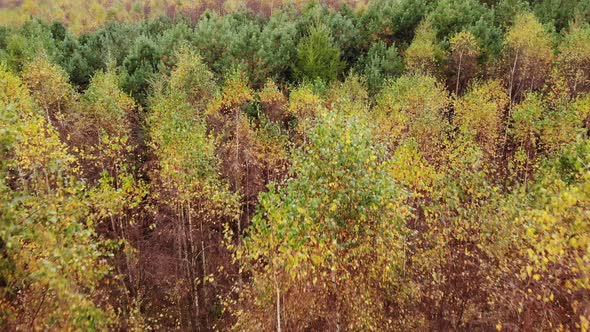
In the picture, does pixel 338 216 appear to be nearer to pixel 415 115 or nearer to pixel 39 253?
pixel 39 253

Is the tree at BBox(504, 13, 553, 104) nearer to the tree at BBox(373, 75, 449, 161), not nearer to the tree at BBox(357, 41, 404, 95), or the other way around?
the tree at BBox(357, 41, 404, 95)

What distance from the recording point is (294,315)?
1669 cm

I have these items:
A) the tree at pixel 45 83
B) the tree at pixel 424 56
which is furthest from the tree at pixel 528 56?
the tree at pixel 45 83

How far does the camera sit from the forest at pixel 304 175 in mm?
11062

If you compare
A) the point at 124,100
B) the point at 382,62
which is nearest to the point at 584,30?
the point at 382,62

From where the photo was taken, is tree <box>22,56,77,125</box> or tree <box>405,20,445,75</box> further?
tree <box>405,20,445,75</box>

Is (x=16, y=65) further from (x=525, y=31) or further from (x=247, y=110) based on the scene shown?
(x=525, y=31)

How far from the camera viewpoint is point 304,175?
43.4ft

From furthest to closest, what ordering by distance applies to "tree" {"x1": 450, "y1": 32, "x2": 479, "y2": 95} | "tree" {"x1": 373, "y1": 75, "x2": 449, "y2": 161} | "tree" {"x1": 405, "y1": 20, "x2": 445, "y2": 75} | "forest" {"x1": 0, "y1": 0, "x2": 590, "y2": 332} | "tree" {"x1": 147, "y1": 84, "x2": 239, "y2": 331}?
"tree" {"x1": 450, "y1": 32, "x2": 479, "y2": 95}
"tree" {"x1": 405, "y1": 20, "x2": 445, "y2": 75}
"tree" {"x1": 373, "y1": 75, "x2": 449, "y2": 161}
"tree" {"x1": 147, "y1": 84, "x2": 239, "y2": 331}
"forest" {"x1": 0, "y1": 0, "x2": 590, "y2": 332}

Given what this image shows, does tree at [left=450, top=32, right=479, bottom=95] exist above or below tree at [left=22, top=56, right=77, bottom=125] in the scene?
below

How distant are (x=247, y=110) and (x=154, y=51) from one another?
19045 millimetres

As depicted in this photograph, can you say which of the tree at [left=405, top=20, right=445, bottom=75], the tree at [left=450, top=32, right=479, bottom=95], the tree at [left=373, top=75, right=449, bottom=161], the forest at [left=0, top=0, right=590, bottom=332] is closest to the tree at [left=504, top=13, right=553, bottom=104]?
the forest at [left=0, top=0, right=590, bottom=332]

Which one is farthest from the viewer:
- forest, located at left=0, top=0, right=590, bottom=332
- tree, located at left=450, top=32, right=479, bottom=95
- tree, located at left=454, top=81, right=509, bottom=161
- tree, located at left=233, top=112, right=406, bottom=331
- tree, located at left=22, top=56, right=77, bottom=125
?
tree, located at left=450, top=32, right=479, bottom=95

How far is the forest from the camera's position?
11062 millimetres
